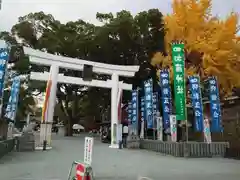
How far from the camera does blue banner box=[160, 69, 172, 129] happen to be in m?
19.7

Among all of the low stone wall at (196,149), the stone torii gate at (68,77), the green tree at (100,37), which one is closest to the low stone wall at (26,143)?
the stone torii gate at (68,77)

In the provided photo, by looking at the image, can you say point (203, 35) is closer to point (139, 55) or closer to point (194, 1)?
point (194, 1)

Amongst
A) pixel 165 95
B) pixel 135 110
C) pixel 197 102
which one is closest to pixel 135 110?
pixel 135 110

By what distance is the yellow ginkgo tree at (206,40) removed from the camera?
26094mm

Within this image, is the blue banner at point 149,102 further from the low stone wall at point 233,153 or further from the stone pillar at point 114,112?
the low stone wall at point 233,153

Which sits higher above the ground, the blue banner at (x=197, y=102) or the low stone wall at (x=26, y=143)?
the blue banner at (x=197, y=102)

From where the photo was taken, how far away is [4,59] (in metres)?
13.9

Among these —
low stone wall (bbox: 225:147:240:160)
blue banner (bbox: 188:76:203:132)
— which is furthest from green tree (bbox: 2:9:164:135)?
low stone wall (bbox: 225:147:240:160)

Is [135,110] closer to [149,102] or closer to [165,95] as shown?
[149,102]

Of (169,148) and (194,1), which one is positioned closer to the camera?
(169,148)

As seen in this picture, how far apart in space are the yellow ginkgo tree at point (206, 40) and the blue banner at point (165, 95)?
655 cm

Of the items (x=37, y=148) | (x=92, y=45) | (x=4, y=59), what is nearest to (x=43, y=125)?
(x=37, y=148)

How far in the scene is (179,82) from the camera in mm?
16578

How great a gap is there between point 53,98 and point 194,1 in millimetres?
14884
